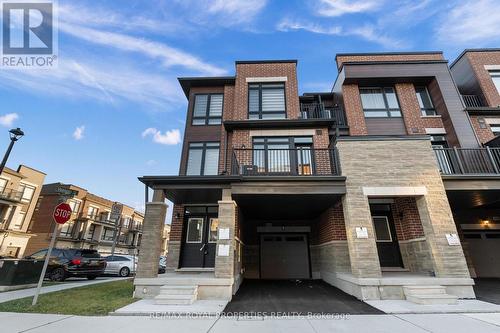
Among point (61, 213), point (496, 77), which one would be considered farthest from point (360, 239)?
point (496, 77)

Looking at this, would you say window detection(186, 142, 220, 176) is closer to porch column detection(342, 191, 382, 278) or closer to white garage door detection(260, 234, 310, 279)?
white garage door detection(260, 234, 310, 279)

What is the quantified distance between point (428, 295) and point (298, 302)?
141 inches

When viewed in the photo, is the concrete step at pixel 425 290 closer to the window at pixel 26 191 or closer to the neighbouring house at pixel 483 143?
the neighbouring house at pixel 483 143

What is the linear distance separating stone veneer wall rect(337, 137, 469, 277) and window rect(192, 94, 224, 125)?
21.9ft

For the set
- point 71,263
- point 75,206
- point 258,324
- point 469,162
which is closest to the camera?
point 258,324

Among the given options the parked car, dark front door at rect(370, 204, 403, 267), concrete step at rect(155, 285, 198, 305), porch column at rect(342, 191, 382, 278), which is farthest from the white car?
dark front door at rect(370, 204, 403, 267)

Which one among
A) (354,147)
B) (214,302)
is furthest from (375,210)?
(214,302)

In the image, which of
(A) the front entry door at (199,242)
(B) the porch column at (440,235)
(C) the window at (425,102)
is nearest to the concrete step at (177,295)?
(A) the front entry door at (199,242)

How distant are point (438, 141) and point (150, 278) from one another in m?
13.6

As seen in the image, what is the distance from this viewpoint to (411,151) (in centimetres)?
791

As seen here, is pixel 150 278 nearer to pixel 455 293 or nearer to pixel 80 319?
pixel 80 319

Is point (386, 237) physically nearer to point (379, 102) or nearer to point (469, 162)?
point (469, 162)

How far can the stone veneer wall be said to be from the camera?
673cm

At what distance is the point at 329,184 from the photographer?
7625 mm
